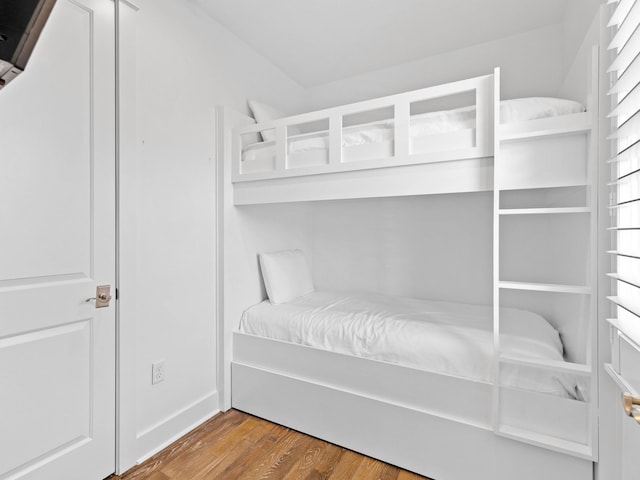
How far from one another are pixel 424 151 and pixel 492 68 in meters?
1.46

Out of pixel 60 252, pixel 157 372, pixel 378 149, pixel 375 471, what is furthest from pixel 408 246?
pixel 60 252

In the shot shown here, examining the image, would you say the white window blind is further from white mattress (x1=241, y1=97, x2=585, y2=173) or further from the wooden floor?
the wooden floor

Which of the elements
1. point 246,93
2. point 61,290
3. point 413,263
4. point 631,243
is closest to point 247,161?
point 246,93

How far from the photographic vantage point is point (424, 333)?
175 centimetres

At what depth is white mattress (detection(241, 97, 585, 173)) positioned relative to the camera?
1446 millimetres

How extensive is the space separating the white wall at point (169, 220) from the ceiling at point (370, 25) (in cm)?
28

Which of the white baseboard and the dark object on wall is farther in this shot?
the white baseboard

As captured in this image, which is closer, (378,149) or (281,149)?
(378,149)

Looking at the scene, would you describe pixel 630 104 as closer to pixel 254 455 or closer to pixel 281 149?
pixel 281 149

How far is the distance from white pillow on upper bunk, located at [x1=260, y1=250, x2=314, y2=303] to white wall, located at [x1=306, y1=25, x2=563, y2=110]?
1.63m

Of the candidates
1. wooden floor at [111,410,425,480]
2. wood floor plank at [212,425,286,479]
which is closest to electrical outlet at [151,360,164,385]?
wooden floor at [111,410,425,480]

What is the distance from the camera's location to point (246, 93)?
2.50m

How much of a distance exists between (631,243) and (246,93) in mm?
2447

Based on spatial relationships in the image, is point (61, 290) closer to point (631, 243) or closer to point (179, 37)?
point (179, 37)
